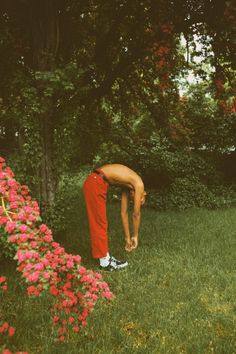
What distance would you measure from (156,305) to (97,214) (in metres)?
2.09

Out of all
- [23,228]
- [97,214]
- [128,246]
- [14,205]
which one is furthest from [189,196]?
[23,228]

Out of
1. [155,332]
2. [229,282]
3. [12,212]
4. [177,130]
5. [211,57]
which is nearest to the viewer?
[12,212]

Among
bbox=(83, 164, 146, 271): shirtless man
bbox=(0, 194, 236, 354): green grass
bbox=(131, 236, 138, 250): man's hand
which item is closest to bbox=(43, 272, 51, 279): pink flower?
bbox=(0, 194, 236, 354): green grass

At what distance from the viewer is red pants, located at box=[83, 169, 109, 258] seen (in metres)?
7.30

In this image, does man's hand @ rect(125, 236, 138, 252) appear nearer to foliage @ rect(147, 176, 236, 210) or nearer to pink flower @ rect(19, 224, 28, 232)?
pink flower @ rect(19, 224, 28, 232)

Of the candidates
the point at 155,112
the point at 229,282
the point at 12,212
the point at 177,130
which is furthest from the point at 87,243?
the point at 177,130

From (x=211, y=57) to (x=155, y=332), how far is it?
7.84m

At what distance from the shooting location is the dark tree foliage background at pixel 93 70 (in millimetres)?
8414

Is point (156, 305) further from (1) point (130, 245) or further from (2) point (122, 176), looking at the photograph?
(1) point (130, 245)

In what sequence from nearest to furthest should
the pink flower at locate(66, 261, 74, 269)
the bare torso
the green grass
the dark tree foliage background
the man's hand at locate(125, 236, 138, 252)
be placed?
the pink flower at locate(66, 261, 74, 269) → the green grass → the bare torso → the man's hand at locate(125, 236, 138, 252) → the dark tree foliage background

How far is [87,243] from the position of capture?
909 cm

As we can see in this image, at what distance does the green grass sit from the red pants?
39cm

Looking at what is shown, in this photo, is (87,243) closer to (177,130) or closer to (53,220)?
(53,220)

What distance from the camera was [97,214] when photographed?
24.1ft
